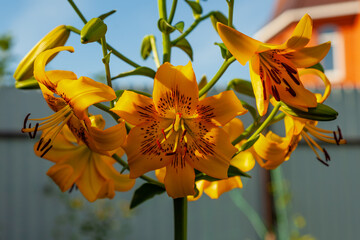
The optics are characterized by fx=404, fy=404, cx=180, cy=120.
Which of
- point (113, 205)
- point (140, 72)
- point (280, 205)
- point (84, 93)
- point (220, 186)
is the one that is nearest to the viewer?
point (84, 93)

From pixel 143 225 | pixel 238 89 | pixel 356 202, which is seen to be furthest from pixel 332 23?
pixel 238 89

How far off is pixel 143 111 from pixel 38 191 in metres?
3.45

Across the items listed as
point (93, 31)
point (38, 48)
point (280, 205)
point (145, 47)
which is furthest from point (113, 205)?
point (93, 31)

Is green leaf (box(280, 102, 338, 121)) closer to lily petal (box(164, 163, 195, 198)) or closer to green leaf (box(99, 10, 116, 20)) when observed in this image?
lily petal (box(164, 163, 195, 198))

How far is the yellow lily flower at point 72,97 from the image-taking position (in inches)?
16.8

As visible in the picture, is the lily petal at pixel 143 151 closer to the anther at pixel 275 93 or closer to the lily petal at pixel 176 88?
the lily petal at pixel 176 88

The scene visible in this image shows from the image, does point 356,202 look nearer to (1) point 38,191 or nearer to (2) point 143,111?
(1) point 38,191

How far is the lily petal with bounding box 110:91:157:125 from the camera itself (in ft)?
1.43

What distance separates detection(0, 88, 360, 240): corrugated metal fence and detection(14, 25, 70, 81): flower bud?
3028mm

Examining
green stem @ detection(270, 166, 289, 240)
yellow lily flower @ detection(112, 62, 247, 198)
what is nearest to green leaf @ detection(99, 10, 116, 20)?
yellow lily flower @ detection(112, 62, 247, 198)

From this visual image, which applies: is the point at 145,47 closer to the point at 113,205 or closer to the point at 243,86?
the point at 243,86

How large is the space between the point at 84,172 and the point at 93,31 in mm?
234

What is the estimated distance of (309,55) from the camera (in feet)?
1.59

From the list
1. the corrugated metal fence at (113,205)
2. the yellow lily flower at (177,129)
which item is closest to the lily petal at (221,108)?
the yellow lily flower at (177,129)
